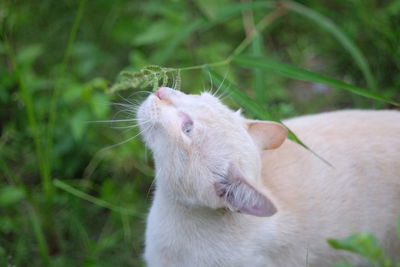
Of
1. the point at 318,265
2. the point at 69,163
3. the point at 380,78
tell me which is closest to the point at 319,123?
the point at 318,265

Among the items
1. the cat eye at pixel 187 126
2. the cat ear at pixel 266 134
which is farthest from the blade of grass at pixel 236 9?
the cat eye at pixel 187 126

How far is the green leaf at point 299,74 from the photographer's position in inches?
72.6

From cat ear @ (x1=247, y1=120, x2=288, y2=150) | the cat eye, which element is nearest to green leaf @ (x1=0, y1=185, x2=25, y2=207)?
the cat eye

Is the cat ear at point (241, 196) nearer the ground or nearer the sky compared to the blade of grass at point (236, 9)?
nearer the ground

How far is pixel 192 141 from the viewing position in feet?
5.82

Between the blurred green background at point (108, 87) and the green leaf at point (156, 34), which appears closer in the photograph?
the blurred green background at point (108, 87)

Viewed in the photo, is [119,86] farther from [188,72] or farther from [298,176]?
[188,72]

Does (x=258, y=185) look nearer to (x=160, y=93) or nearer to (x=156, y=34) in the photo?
(x=160, y=93)

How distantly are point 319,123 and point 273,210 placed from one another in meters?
0.66

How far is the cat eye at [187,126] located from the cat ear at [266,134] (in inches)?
9.3

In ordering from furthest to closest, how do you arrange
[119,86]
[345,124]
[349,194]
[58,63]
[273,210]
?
1. [58,63]
2. [345,124]
3. [349,194]
4. [119,86]
5. [273,210]

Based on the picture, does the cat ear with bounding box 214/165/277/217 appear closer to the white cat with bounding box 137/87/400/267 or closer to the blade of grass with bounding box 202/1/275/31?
the white cat with bounding box 137/87/400/267

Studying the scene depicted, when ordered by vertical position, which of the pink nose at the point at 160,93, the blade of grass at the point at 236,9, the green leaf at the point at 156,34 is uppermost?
the green leaf at the point at 156,34

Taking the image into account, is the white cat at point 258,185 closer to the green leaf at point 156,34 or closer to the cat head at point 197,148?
the cat head at point 197,148
